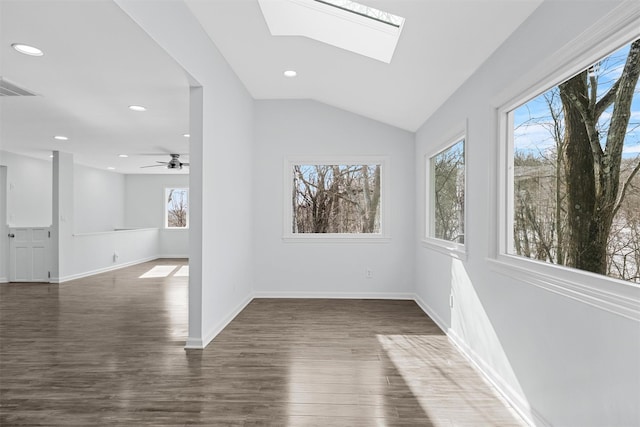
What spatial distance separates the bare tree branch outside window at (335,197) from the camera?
5.13 m

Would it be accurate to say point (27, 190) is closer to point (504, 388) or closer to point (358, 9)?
point (358, 9)

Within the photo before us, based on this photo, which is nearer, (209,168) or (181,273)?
(209,168)

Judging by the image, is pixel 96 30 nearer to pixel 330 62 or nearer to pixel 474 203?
pixel 330 62

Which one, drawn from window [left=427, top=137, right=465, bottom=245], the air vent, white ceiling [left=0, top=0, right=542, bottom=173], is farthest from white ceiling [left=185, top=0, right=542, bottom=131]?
the air vent

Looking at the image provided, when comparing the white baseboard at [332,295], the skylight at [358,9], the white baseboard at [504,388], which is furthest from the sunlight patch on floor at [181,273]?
the skylight at [358,9]

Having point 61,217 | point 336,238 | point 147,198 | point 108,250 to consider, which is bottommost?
point 108,250

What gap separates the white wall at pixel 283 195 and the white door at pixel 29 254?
439 cm

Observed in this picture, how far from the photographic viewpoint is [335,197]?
520 cm

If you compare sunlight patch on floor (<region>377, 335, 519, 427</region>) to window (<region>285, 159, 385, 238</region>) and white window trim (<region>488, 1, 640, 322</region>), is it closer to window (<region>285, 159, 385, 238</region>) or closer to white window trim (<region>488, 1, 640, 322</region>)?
white window trim (<region>488, 1, 640, 322</region>)

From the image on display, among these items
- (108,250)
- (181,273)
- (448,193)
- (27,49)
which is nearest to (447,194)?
(448,193)

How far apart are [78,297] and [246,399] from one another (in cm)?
423

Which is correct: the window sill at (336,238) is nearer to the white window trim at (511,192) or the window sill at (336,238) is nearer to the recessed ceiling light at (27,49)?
the white window trim at (511,192)

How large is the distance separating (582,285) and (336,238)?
11.8 feet

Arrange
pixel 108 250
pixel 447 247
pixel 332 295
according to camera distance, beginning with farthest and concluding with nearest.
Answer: pixel 108 250 < pixel 332 295 < pixel 447 247
